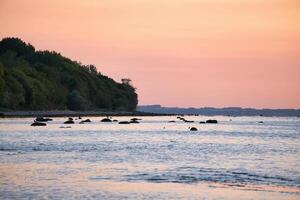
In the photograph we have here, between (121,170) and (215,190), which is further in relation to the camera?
(121,170)

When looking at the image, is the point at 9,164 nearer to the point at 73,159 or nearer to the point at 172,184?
the point at 73,159

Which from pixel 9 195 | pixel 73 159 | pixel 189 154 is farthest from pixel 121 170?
pixel 189 154

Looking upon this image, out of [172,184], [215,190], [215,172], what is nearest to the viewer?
[215,190]

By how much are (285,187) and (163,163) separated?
62.2 ft

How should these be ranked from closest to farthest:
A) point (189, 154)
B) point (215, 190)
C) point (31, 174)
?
1. point (215, 190)
2. point (31, 174)
3. point (189, 154)

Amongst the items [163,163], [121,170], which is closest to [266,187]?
[121,170]

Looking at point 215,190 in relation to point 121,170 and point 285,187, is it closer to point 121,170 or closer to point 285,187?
point 285,187

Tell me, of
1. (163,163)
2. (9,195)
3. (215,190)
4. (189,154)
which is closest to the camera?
(9,195)

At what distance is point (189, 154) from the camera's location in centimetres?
7350

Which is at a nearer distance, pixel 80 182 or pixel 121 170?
pixel 80 182

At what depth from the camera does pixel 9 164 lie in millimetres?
55188

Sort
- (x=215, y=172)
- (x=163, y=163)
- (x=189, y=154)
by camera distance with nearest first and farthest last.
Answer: (x=215, y=172)
(x=163, y=163)
(x=189, y=154)

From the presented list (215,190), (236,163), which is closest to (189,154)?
(236,163)

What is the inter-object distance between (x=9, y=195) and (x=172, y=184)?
10.8 m
